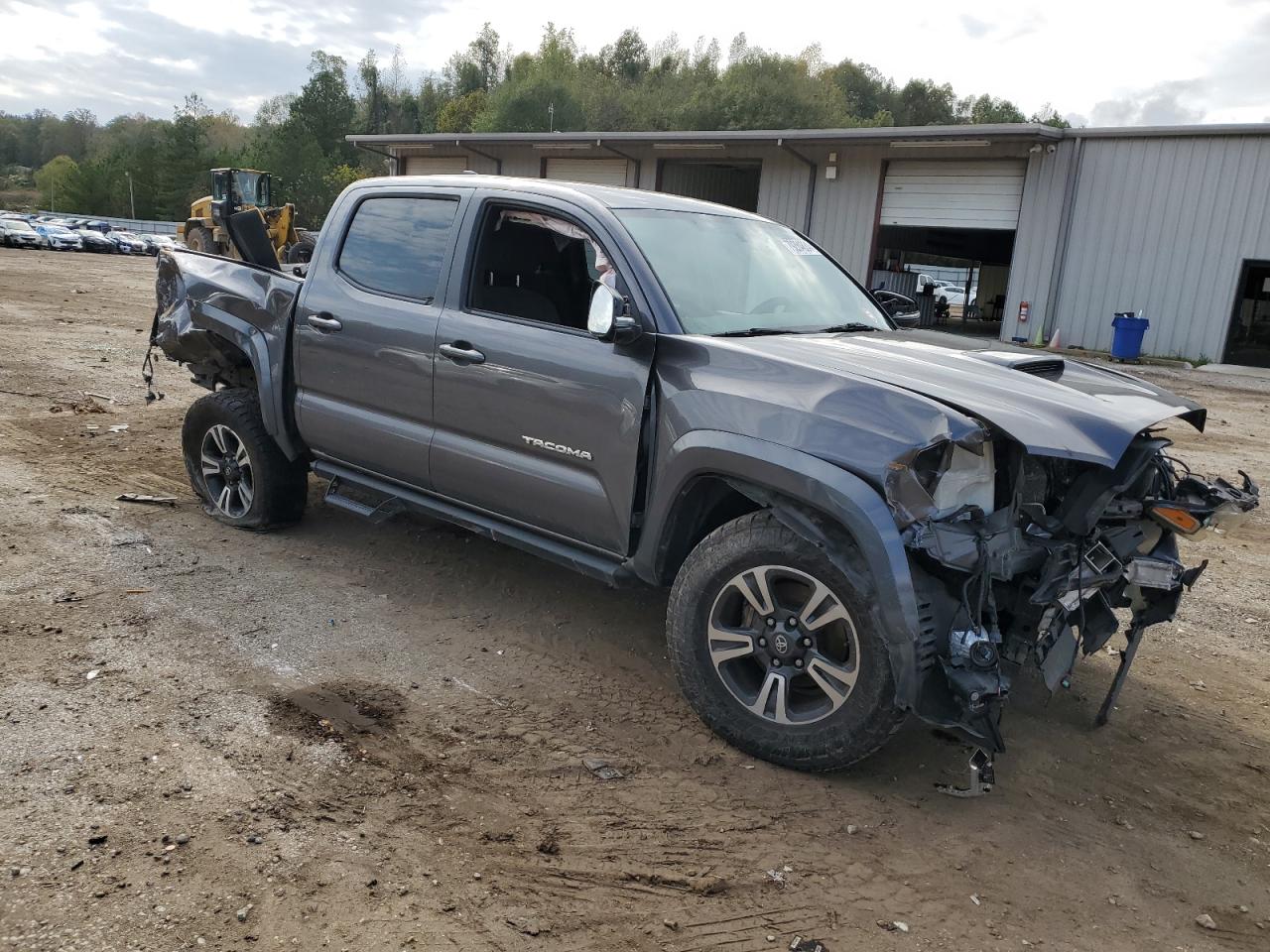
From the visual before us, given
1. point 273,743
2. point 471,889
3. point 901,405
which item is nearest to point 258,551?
point 273,743

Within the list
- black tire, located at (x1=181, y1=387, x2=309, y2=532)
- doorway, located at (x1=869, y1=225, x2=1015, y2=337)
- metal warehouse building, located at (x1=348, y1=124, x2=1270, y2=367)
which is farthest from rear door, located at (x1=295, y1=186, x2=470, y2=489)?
doorway, located at (x1=869, y1=225, x2=1015, y2=337)

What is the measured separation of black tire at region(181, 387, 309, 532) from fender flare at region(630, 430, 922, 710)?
110 inches

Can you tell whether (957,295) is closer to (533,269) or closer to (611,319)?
(533,269)

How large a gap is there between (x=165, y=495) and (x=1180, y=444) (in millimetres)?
9432

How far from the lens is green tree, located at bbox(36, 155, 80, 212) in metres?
91.8

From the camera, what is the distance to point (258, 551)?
217 inches

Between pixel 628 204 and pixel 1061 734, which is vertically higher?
pixel 628 204

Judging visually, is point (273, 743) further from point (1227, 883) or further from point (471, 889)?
point (1227, 883)

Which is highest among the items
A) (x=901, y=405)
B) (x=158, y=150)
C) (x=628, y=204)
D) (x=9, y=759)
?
(x=158, y=150)

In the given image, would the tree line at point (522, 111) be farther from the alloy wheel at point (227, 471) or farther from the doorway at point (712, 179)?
the alloy wheel at point (227, 471)

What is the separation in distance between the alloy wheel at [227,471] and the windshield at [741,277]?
2866mm

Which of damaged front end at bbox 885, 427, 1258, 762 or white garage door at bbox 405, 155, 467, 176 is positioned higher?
white garage door at bbox 405, 155, 467, 176

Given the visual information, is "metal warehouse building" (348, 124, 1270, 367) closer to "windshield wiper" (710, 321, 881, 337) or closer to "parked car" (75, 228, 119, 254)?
"windshield wiper" (710, 321, 881, 337)

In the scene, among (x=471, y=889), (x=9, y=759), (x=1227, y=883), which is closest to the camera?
(x=471, y=889)
